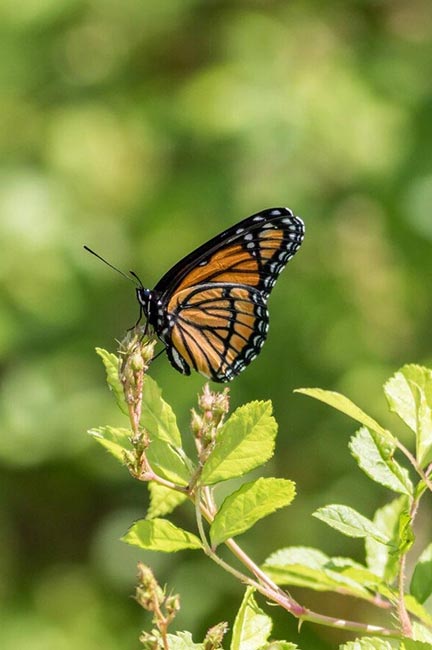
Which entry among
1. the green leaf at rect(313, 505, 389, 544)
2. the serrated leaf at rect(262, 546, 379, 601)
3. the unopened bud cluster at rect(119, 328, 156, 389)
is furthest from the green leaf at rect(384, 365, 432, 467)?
the unopened bud cluster at rect(119, 328, 156, 389)

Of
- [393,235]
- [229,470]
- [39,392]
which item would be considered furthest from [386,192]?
[229,470]

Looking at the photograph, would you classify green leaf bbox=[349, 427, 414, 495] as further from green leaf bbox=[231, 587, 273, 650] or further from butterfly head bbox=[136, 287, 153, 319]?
butterfly head bbox=[136, 287, 153, 319]

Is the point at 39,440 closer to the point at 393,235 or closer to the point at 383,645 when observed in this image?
the point at 393,235

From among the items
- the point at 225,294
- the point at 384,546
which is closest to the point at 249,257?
the point at 225,294

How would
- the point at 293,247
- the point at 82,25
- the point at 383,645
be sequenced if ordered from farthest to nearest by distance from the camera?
1. the point at 82,25
2. the point at 293,247
3. the point at 383,645

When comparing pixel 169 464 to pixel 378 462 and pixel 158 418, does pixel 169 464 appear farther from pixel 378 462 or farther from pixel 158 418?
pixel 378 462
